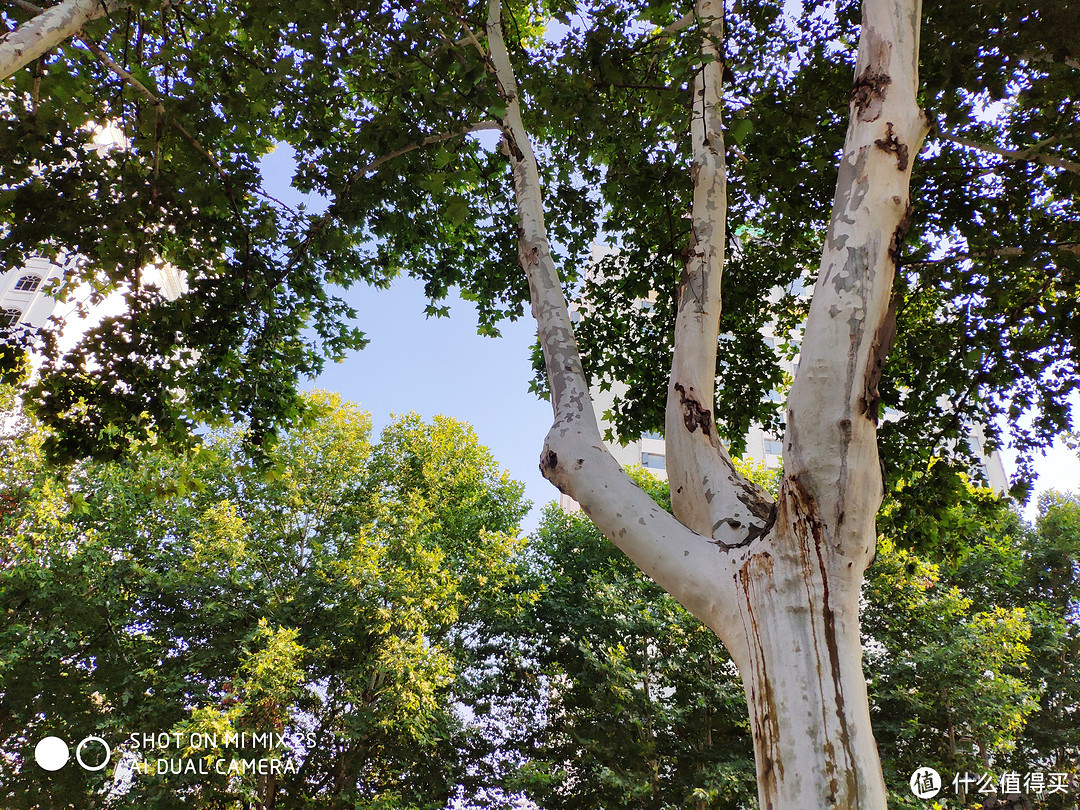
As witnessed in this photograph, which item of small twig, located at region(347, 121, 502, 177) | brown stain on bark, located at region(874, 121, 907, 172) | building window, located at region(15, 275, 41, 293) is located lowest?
brown stain on bark, located at region(874, 121, 907, 172)

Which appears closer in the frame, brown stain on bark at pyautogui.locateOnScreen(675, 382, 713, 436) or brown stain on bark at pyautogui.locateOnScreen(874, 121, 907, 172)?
brown stain on bark at pyautogui.locateOnScreen(874, 121, 907, 172)

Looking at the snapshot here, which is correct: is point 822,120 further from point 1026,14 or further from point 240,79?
point 240,79

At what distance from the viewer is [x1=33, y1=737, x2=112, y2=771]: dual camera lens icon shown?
1307cm

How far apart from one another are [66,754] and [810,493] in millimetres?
17953

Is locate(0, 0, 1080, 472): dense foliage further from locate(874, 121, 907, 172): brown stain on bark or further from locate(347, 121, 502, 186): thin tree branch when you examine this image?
locate(874, 121, 907, 172): brown stain on bark

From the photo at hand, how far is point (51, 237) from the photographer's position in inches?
219

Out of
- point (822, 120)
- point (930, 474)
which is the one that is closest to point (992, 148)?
point (822, 120)

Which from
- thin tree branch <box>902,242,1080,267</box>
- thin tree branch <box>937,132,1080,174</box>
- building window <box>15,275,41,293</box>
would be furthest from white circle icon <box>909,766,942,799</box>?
building window <box>15,275,41,293</box>

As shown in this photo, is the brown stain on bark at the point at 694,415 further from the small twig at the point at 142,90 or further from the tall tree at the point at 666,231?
the small twig at the point at 142,90

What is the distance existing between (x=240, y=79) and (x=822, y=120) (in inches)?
249

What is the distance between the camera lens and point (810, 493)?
212cm

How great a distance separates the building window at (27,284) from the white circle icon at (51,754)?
2701 centimetres

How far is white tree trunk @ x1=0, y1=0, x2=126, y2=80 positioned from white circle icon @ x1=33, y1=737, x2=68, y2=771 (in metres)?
16.0

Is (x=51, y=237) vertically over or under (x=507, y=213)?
under
